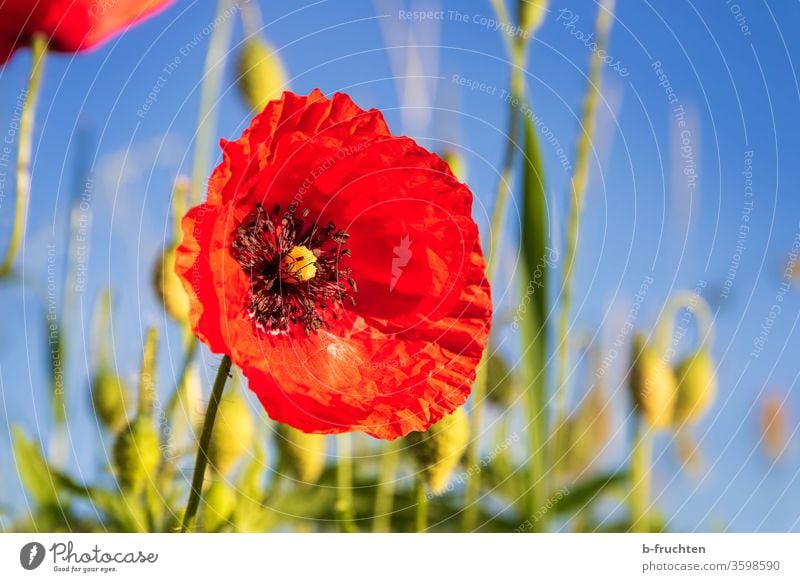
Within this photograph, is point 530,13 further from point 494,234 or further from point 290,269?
point 290,269

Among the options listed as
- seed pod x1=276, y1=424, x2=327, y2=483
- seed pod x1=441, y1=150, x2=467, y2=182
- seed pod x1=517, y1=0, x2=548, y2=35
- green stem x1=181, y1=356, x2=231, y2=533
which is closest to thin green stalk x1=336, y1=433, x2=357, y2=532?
seed pod x1=276, y1=424, x2=327, y2=483

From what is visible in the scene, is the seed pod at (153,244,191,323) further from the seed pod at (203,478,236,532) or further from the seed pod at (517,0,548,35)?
the seed pod at (517,0,548,35)

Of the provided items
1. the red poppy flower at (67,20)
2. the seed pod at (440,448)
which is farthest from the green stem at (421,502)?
the red poppy flower at (67,20)

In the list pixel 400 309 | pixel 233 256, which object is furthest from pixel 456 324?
pixel 233 256

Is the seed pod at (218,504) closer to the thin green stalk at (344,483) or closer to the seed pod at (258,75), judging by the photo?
the thin green stalk at (344,483)

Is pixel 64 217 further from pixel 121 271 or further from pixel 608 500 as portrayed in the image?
pixel 608 500

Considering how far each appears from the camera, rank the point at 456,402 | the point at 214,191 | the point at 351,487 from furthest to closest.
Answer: the point at 351,487 → the point at 456,402 → the point at 214,191
